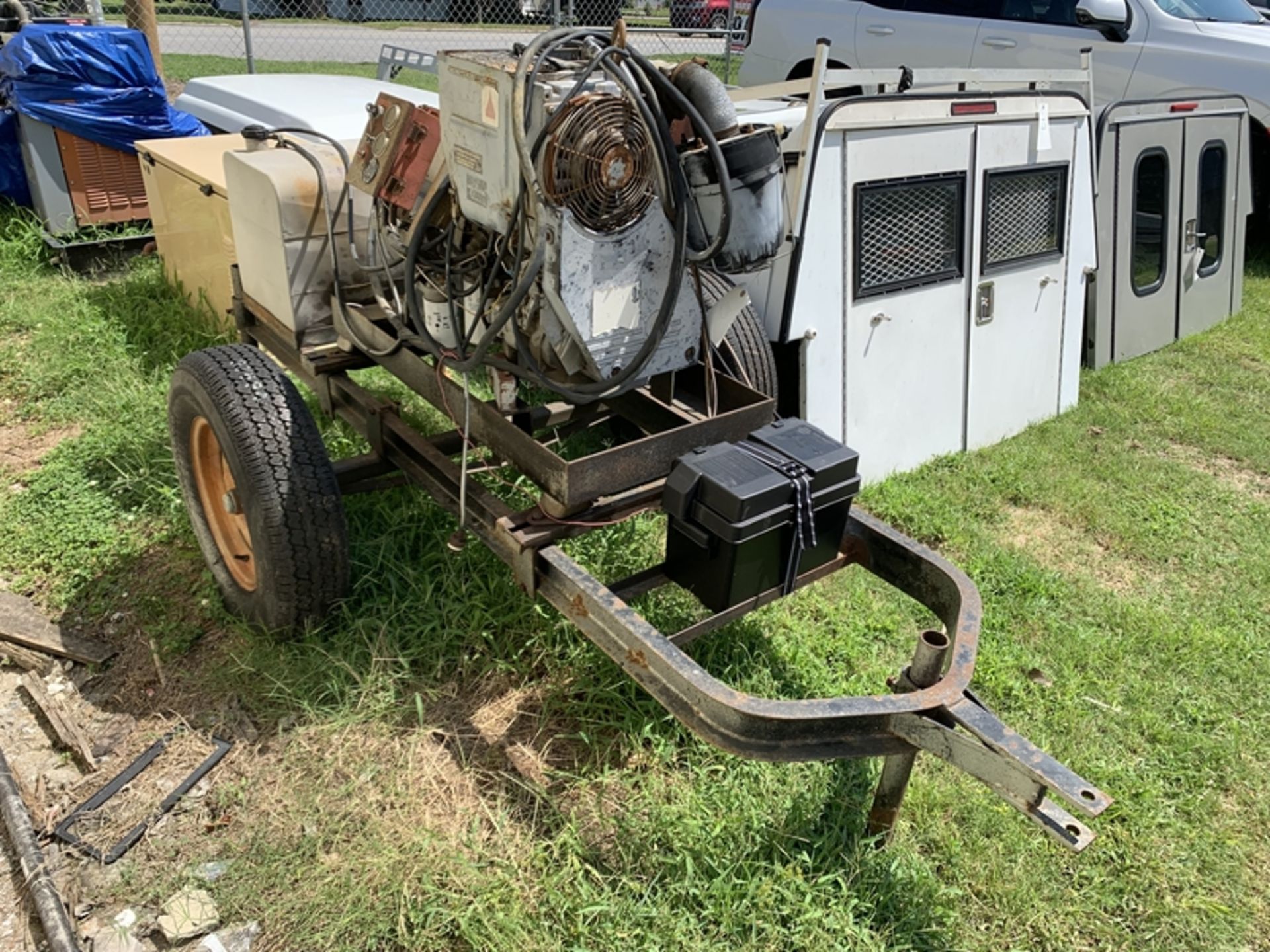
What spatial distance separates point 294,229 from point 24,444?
203 cm

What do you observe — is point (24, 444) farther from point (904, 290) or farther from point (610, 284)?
point (904, 290)

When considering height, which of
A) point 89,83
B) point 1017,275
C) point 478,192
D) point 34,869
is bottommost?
point 34,869

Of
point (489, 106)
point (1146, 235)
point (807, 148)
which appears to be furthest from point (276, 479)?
point (1146, 235)

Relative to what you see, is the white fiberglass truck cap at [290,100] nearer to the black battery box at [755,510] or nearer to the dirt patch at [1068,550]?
the black battery box at [755,510]

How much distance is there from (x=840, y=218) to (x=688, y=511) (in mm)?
1916

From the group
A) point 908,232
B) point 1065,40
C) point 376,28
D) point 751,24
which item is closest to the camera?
point 908,232

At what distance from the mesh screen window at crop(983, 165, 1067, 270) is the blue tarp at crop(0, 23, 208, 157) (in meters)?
4.77

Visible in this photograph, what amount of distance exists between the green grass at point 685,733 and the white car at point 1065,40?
366 centimetres

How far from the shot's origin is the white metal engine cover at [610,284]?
91.4 inches

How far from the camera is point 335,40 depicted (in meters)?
17.3

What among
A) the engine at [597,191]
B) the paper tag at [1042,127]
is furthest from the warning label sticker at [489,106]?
the paper tag at [1042,127]

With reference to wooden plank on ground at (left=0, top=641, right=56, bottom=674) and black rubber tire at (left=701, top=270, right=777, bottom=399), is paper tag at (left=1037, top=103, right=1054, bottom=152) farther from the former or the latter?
wooden plank on ground at (left=0, top=641, right=56, bottom=674)

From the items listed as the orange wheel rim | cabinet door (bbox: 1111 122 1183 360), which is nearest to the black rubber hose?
the orange wheel rim

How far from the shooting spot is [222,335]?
483cm
